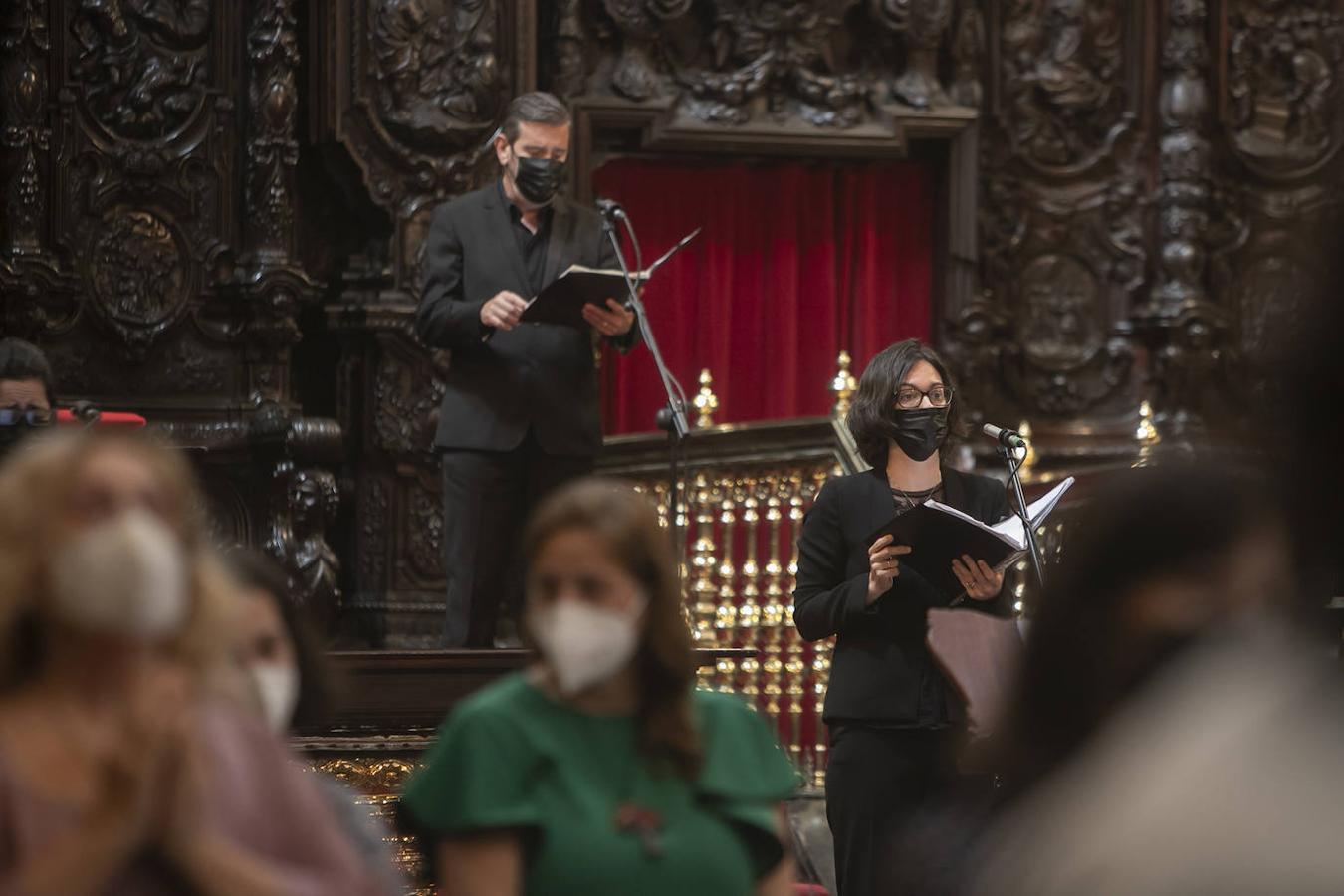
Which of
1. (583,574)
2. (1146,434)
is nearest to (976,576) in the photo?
(583,574)

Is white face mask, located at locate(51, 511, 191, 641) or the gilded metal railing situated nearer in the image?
white face mask, located at locate(51, 511, 191, 641)

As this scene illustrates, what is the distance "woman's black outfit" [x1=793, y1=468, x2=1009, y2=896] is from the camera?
14.8ft

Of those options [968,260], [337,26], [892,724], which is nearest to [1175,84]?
[968,260]

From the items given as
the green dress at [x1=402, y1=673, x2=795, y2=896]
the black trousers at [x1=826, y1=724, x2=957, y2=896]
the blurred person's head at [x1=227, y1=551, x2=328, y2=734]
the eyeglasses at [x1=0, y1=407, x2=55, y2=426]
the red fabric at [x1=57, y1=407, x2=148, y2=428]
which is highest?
the eyeglasses at [x1=0, y1=407, x2=55, y2=426]

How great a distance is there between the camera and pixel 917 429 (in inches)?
187

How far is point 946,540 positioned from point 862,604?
231 mm

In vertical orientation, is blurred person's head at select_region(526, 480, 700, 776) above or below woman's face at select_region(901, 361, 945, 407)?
below

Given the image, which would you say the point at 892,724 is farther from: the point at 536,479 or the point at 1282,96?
the point at 1282,96

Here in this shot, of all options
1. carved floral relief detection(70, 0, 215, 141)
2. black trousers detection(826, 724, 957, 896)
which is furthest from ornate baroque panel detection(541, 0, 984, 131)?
black trousers detection(826, 724, 957, 896)

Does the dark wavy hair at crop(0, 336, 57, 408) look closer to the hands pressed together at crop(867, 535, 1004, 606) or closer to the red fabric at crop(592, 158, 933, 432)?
the hands pressed together at crop(867, 535, 1004, 606)

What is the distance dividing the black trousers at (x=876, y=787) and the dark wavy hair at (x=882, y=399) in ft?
2.15

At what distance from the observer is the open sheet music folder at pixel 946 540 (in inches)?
173

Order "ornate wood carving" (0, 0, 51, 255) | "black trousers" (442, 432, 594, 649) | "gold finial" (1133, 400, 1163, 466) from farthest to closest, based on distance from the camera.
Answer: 1. "gold finial" (1133, 400, 1163, 466)
2. "ornate wood carving" (0, 0, 51, 255)
3. "black trousers" (442, 432, 594, 649)

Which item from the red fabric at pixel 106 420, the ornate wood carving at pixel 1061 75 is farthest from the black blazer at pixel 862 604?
the ornate wood carving at pixel 1061 75
